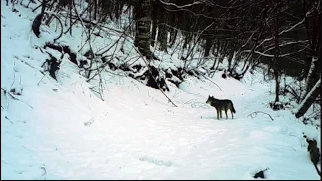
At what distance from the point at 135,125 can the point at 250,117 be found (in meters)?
3.58

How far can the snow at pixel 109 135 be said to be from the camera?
15.0 ft

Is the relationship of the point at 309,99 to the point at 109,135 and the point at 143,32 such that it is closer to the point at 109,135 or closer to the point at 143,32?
the point at 109,135

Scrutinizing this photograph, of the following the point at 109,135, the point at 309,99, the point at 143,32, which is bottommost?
the point at 109,135

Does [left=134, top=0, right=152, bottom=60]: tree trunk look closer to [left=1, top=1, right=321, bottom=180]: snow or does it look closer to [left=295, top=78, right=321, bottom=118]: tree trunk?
[left=1, top=1, right=321, bottom=180]: snow

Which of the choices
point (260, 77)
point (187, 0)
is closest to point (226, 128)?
point (187, 0)

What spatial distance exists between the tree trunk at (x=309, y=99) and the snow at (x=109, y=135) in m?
0.31

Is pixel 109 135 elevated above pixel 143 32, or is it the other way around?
pixel 143 32

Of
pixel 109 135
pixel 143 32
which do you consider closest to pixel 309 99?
pixel 109 135

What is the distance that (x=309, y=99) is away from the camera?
7.88 metres

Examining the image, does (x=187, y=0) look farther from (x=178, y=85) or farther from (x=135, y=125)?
(x=135, y=125)

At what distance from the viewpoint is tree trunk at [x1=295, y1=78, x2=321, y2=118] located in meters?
7.70

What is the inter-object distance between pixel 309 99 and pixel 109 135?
489 centimetres

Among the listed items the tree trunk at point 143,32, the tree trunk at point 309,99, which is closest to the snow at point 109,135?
the tree trunk at point 309,99

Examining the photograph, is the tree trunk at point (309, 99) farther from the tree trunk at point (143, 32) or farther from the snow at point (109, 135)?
the tree trunk at point (143, 32)
